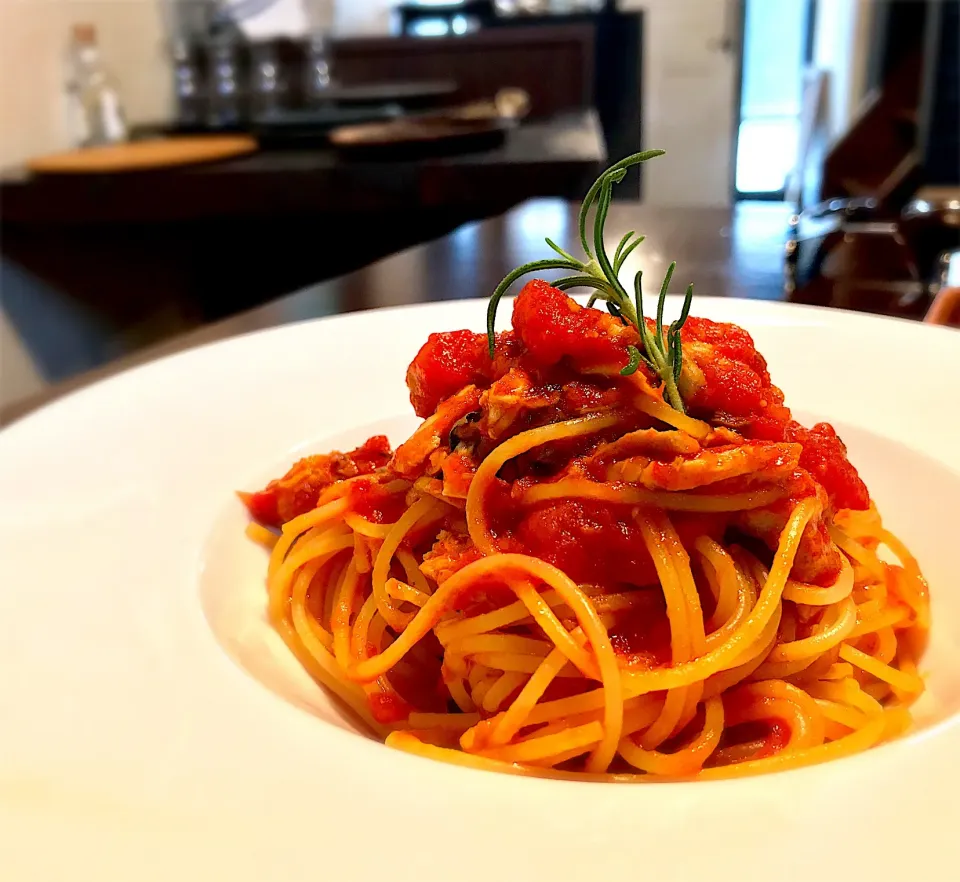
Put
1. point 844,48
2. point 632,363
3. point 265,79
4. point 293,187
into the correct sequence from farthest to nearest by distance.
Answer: point 844,48
point 265,79
point 293,187
point 632,363

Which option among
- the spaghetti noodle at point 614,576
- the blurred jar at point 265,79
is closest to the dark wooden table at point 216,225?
the blurred jar at point 265,79

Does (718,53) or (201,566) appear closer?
(201,566)

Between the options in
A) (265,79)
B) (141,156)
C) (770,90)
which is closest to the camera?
(141,156)

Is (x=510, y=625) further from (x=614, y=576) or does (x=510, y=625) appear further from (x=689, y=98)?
(x=689, y=98)

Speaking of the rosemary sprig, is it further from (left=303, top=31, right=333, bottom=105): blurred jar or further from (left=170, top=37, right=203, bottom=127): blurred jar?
(left=303, top=31, right=333, bottom=105): blurred jar

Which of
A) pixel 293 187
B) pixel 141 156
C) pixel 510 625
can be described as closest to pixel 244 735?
pixel 510 625

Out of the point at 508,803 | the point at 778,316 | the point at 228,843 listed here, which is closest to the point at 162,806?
the point at 228,843

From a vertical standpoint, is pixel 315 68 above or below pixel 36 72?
below

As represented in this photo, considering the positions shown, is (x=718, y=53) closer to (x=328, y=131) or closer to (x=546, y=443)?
(x=328, y=131)
